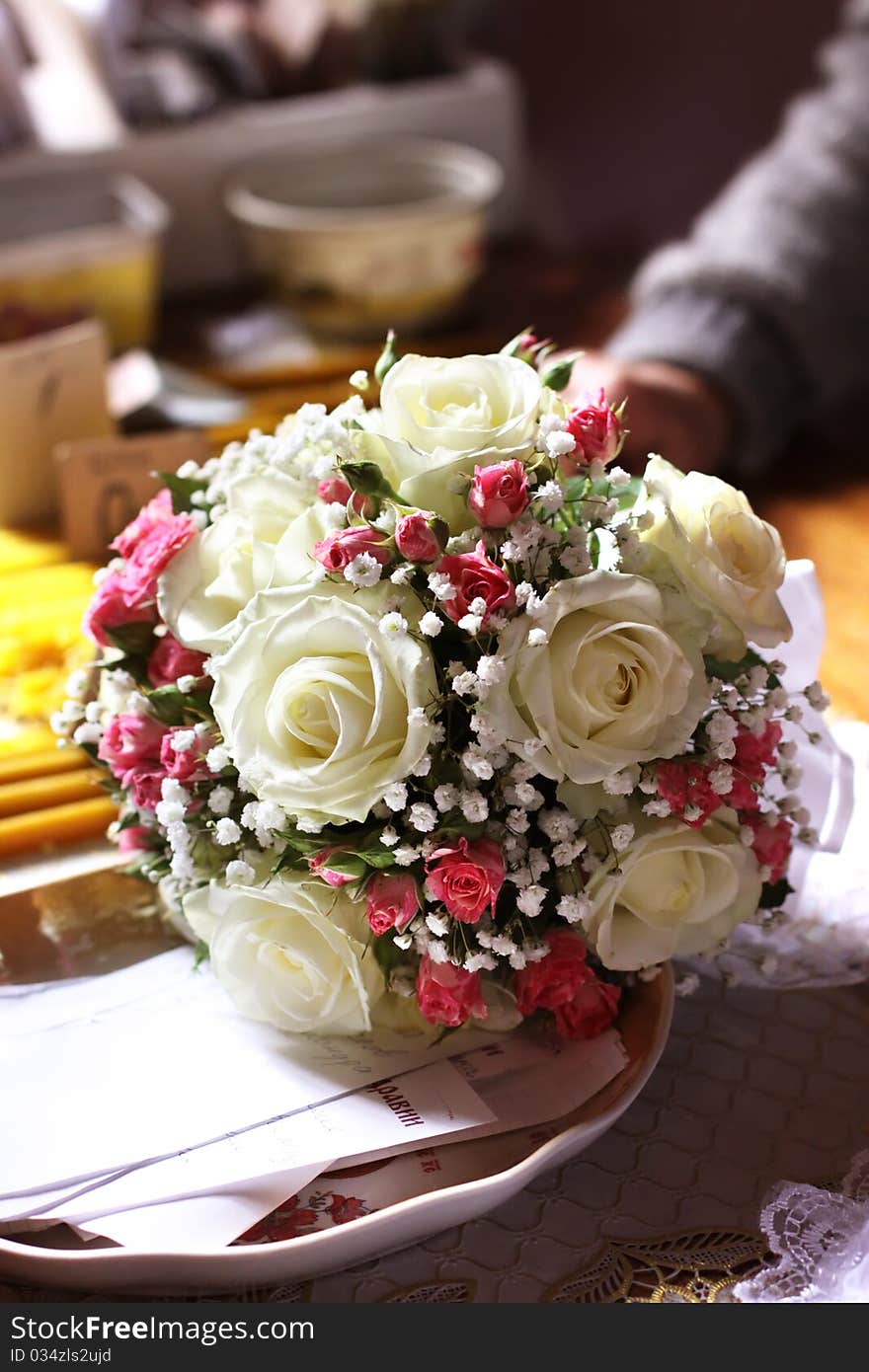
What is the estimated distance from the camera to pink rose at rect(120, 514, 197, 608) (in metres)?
0.64

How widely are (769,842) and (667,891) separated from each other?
6cm

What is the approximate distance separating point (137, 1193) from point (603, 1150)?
21 centimetres

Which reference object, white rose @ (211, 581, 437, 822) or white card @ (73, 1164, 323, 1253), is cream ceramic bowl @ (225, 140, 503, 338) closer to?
white rose @ (211, 581, 437, 822)

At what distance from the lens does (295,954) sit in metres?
0.60

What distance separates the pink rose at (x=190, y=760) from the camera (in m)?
0.61

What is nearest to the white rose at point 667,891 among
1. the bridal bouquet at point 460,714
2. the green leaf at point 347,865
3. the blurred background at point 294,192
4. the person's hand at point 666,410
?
the bridal bouquet at point 460,714

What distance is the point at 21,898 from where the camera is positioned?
0.74 metres

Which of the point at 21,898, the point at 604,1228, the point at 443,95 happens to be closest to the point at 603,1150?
the point at 604,1228

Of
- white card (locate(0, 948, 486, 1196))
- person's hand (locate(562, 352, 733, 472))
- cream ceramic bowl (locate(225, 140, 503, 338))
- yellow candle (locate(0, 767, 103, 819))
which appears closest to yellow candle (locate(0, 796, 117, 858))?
yellow candle (locate(0, 767, 103, 819))

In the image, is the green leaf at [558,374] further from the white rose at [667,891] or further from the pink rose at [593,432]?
the white rose at [667,891]

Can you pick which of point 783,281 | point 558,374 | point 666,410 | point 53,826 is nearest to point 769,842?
point 558,374

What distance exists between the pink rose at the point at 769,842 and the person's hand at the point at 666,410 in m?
0.61

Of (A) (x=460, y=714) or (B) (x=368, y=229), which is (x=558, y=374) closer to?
(A) (x=460, y=714)

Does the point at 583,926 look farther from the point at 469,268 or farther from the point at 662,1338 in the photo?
the point at 469,268
